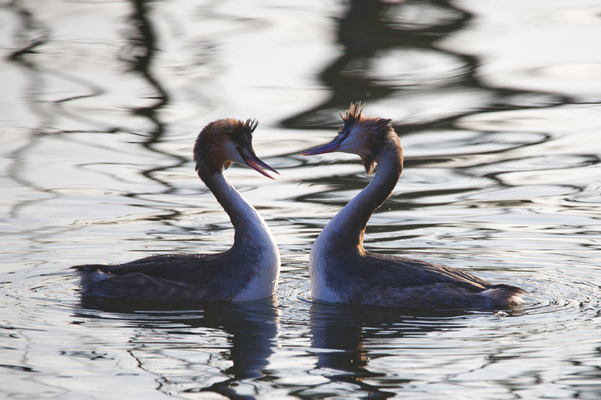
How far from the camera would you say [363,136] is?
7.84 m

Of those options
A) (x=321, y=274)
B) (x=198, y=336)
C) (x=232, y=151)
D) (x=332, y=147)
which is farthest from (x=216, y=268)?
(x=332, y=147)

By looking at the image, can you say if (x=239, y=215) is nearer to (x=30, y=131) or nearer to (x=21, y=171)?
(x=21, y=171)

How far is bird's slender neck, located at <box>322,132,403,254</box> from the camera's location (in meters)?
7.73

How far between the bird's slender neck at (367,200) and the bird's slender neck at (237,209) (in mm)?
618

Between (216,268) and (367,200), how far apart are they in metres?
1.40

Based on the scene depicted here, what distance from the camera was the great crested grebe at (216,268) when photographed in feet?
24.5

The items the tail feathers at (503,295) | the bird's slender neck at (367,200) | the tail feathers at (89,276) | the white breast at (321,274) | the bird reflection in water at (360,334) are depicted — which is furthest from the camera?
the bird's slender neck at (367,200)

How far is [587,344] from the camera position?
619 centimetres

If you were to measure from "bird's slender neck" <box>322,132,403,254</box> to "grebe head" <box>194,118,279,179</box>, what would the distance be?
73cm

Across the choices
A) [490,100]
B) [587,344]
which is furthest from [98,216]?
[490,100]

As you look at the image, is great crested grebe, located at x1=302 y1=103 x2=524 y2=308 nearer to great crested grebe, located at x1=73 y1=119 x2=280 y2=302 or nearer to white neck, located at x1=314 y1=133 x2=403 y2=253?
white neck, located at x1=314 y1=133 x2=403 y2=253

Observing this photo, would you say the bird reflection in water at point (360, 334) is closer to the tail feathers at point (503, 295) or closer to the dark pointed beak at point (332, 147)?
the tail feathers at point (503, 295)

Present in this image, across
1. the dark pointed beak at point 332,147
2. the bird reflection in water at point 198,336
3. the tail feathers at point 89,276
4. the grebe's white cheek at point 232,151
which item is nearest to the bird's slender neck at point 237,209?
the grebe's white cheek at point 232,151

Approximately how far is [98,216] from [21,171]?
7.52 ft
